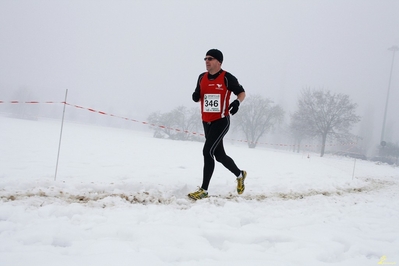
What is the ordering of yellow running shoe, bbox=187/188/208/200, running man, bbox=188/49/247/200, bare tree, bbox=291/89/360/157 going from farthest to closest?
bare tree, bbox=291/89/360/157, running man, bbox=188/49/247/200, yellow running shoe, bbox=187/188/208/200

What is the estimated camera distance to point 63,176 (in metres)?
4.26

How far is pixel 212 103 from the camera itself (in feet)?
13.1

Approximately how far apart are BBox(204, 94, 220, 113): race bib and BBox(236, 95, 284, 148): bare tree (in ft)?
133

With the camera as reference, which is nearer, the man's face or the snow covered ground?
the snow covered ground

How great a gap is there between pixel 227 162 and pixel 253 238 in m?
1.88

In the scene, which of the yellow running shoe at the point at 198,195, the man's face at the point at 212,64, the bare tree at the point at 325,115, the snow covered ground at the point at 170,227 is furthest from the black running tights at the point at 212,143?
the bare tree at the point at 325,115

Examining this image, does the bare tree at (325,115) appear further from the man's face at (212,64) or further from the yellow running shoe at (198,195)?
the yellow running shoe at (198,195)

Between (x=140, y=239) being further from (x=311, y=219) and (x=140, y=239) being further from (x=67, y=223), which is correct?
(x=311, y=219)

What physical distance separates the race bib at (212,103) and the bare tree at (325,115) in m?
31.2

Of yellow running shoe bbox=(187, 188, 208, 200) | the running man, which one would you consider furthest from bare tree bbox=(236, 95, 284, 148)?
yellow running shoe bbox=(187, 188, 208, 200)

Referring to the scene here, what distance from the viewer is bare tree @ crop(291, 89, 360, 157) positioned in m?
31.8

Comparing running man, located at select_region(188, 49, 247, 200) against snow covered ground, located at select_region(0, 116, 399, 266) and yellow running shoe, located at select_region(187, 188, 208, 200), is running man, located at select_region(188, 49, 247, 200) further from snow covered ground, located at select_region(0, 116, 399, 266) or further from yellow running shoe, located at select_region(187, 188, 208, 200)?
snow covered ground, located at select_region(0, 116, 399, 266)

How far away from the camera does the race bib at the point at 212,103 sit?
395 cm

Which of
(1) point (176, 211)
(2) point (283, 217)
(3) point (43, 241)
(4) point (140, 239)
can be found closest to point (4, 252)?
(3) point (43, 241)
